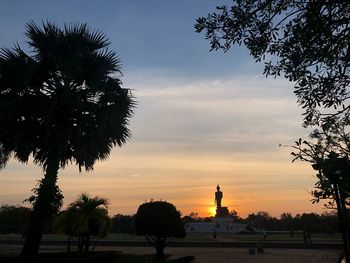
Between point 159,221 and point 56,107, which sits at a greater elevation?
point 56,107

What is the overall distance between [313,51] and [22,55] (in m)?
19.6

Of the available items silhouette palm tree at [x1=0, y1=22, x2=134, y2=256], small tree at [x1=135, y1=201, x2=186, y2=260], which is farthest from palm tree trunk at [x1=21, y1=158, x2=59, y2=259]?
small tree at [x1=135, y1=201, x2=186, y2=260]

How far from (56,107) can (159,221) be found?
8.16 m

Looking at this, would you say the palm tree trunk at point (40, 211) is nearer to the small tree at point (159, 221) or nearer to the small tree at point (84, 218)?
the small tree at point (84, 218)

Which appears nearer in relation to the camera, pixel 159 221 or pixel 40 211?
pixel 40 211

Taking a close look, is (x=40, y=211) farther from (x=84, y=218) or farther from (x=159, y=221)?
(x=159, y=221)

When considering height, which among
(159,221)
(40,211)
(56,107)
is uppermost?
(56,107)

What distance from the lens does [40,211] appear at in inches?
842

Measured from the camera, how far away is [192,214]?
625 feet

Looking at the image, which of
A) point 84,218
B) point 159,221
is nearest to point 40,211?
point 84,218

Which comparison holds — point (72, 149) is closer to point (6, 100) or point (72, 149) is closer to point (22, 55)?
point (6, 100)

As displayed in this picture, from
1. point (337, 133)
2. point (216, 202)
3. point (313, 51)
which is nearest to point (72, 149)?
point (337, 133)

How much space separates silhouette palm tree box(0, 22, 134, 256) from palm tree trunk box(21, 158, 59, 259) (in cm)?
5

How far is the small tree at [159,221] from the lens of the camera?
23094 millimetres
